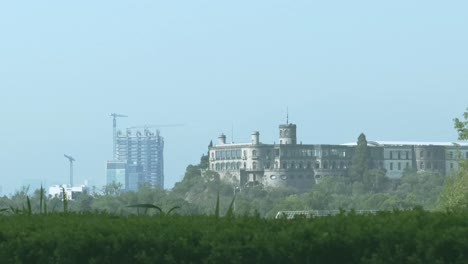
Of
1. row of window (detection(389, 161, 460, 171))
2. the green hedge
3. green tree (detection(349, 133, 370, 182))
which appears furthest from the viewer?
row of window (detection(389, 161, 460, 171))

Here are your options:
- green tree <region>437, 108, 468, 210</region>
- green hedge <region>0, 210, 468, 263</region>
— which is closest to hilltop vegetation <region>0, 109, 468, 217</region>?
green tree <region>437, 108, 468, 210</region>

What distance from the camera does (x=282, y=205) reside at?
151 meters

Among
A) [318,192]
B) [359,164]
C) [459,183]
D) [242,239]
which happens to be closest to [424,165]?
[359,164]

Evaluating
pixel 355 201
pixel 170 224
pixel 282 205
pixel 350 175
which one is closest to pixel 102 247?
pixel 170 224

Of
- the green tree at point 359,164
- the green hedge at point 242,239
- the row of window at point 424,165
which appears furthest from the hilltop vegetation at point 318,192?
the green hedge at point 242,239

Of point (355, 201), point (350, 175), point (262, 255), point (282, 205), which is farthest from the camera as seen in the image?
point (350, 175)

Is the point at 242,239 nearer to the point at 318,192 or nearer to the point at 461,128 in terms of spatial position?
the point at 461,128

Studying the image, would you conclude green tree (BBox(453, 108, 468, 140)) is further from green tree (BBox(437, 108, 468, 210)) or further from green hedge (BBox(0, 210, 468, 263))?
green hedge (BBox(0, 210, 468, 263))

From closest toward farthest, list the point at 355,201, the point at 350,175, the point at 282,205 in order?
the point at 282,205, the point at 355,201, the point at 350,175

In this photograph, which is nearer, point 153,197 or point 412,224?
point 412,224

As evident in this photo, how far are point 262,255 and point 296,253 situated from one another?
0.61ft

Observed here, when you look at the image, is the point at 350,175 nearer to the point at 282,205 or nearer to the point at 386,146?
the point at 386,146

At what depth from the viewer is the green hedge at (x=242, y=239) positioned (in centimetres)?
661

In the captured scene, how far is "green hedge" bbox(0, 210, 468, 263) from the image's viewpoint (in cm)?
661
